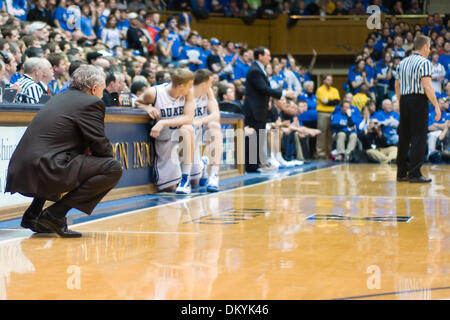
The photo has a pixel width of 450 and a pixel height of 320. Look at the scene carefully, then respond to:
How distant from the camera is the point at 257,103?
12227 mm

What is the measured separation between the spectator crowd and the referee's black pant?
2965 millimetres

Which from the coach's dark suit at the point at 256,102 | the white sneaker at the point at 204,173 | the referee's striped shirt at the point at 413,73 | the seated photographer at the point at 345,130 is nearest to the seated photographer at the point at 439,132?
the seated photographer at the point at 345,130

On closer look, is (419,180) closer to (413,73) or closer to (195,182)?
(413,73)

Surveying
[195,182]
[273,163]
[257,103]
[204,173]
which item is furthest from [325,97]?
[195,182]

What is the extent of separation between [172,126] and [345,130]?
840cm

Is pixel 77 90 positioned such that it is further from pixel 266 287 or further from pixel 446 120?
pixel 446 120

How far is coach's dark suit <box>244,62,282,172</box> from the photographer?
11.9 meters

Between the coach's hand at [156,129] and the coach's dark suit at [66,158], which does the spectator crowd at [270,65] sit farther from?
the coach's dark suit at [66,158]

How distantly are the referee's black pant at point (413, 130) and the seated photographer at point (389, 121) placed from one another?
17.9 feet

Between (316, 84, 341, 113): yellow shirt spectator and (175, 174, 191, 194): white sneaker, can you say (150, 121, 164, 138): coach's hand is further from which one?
(316, 84, 341, 113): yellow shirt spectator

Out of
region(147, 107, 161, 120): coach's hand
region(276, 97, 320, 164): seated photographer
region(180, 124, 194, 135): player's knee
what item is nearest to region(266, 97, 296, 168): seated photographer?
region(276, 97, 320, 164): seated photographer

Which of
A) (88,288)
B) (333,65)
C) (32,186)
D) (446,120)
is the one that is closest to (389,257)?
(88,288)

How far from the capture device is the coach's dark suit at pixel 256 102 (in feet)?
39.0

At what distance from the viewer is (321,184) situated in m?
9.91
